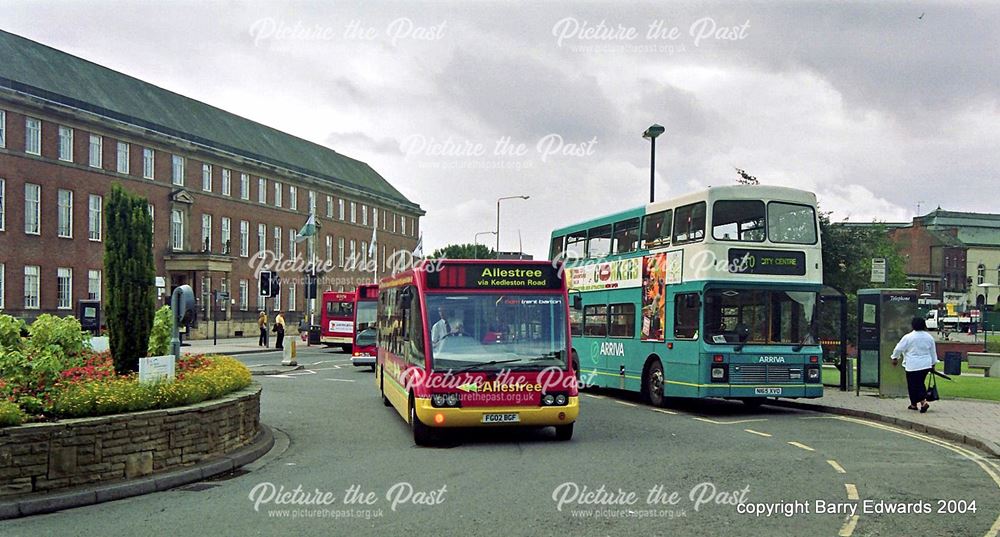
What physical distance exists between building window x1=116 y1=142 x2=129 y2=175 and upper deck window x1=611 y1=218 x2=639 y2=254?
45.4 metres

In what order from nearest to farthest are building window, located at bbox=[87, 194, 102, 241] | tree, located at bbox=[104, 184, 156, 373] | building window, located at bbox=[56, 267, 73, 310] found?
tree, located at bbox=[104, 184, 156, 373] → building window, located at bbox=[56, 267, 73, 310] → building window, located at bbox=[87, 194, 102, 241]

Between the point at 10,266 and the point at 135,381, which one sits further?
the point at 10,266

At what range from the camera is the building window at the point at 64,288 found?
2055 inches

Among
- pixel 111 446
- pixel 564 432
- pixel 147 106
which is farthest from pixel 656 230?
pixel 147 106

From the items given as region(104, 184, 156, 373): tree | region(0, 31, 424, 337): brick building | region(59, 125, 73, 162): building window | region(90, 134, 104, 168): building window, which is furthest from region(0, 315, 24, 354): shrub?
region(90, 134, 104, 168): building window

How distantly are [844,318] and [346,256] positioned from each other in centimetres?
7418

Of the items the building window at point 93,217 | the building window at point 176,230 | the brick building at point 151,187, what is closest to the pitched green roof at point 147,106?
the brick building at point 151,187

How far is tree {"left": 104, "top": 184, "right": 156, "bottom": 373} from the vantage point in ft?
39.5

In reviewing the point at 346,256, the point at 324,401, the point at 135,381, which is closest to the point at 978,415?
the point at 324,401

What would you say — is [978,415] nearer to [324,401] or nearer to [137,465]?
[324,401]

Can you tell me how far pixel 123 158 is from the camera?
Result: 189 ft

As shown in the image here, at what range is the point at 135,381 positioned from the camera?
1086cm

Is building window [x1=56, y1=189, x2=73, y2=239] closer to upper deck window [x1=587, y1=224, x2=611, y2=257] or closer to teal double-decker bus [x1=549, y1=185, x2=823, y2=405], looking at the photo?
upper deck window [x1=587, y1=224, x2=611, y2=257]

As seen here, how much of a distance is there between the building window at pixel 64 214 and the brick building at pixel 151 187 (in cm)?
7
